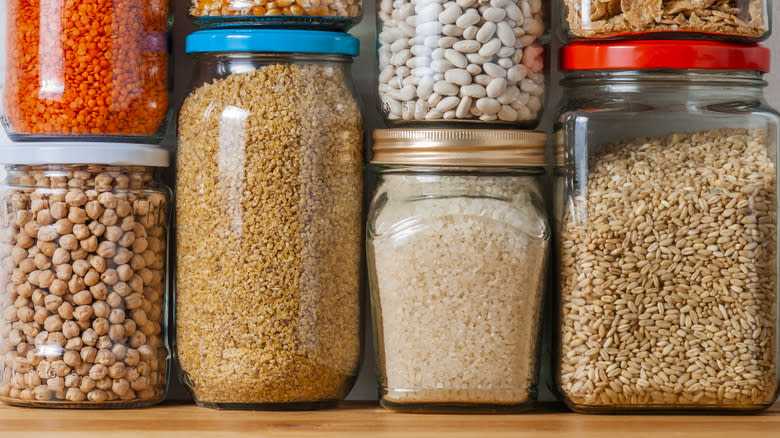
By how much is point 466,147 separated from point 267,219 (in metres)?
0.26

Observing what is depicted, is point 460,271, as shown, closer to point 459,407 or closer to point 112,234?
point 459,407

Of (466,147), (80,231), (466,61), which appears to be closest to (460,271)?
(466,147)

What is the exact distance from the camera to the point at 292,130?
116cm

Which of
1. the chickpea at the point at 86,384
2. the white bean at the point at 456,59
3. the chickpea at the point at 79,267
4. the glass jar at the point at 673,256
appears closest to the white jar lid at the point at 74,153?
the chickpea at the point at 79,267

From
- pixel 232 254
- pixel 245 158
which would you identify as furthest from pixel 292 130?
pixel 232 254

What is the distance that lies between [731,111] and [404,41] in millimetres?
423

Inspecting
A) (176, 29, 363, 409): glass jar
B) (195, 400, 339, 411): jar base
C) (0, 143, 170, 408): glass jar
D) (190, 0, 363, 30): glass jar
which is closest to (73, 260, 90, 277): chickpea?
(0, 143, 170, 408): glass jar

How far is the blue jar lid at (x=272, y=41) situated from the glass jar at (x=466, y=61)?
0.27 feet

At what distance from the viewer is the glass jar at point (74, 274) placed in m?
1.17

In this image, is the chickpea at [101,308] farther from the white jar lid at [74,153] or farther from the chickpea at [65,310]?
the white jar lid at [74,153]

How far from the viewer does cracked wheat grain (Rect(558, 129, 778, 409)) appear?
1.13 m

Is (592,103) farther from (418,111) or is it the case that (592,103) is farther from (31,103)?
(31,103)

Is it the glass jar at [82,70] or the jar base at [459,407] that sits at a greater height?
the glass jar at [82,70]

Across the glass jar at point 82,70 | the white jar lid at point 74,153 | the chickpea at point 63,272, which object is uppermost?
the glass jar at point 82,70
